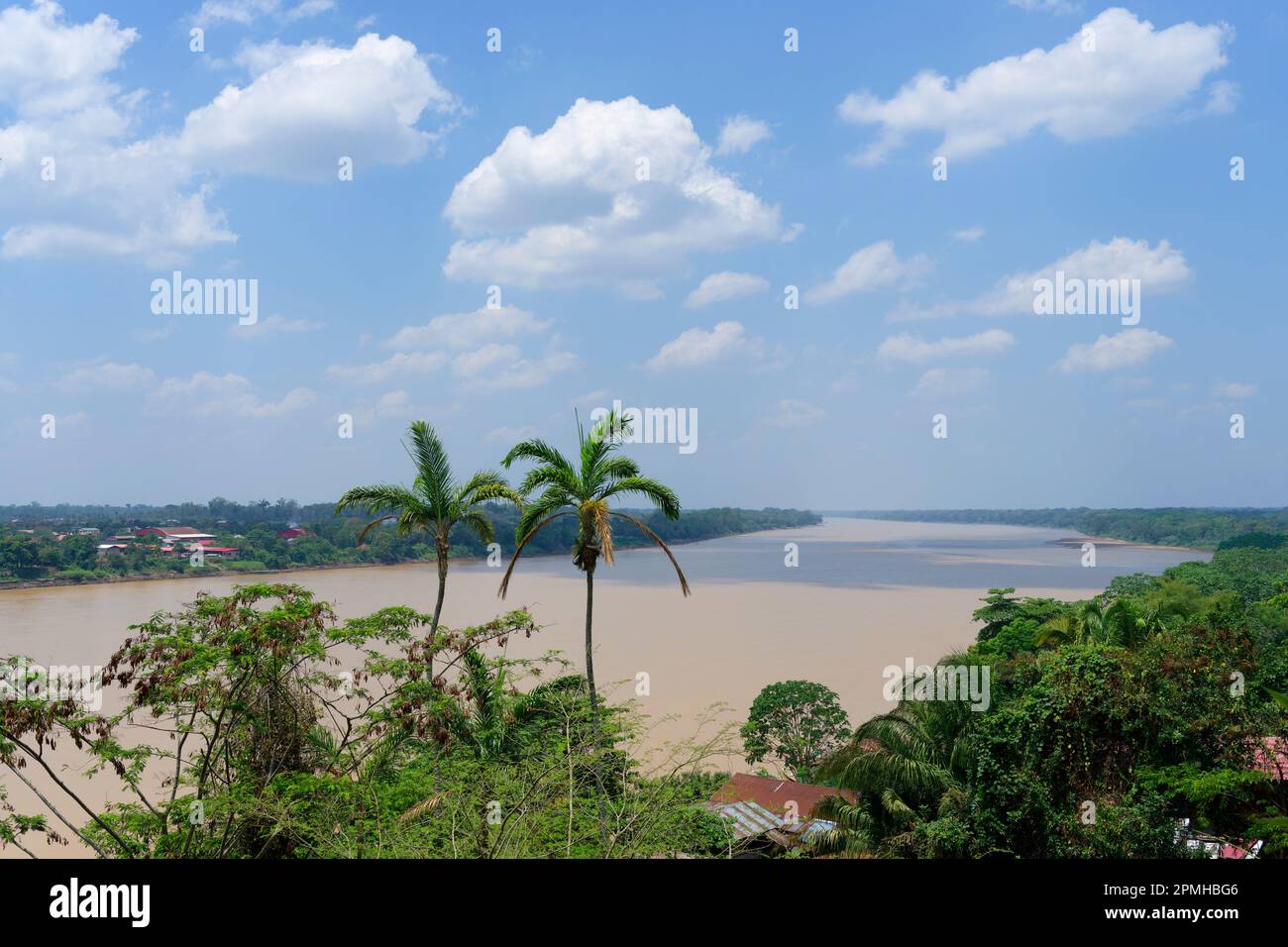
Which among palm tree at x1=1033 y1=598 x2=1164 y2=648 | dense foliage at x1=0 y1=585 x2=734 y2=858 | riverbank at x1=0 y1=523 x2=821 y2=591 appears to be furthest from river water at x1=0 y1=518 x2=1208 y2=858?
palm tree at x1=1033 y1=598 x2=1164 y2=648

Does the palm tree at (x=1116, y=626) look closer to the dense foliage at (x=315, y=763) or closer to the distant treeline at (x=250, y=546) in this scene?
the dense foliage at (x=315, y=763)

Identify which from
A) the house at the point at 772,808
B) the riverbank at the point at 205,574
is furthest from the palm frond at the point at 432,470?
the riverbank at the point at 205,574

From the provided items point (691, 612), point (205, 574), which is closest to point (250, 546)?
point (205, 574)

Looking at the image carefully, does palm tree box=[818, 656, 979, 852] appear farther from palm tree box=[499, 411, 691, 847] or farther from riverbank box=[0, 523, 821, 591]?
riverbank box=[0, 523, 821, 591]

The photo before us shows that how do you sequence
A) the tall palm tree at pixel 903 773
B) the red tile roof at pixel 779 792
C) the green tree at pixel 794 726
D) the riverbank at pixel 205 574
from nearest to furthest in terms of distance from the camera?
the tall palm tree at pixel 903 773, the red tile roof at pixel 779 792, the green tree at pixel 794 726, the riverbank at pixel 205 574

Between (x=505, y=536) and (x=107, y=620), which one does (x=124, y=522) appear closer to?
(x=505, y=536)

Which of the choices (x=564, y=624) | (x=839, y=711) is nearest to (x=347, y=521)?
(x=564, y=624)
